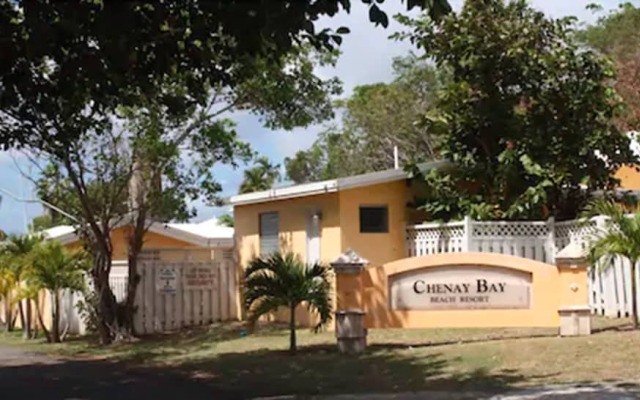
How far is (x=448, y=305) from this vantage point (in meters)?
14.4

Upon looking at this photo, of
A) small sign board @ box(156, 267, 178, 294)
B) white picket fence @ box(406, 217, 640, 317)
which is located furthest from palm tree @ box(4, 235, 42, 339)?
white picket fence @ box(406, 217, 640, 317)

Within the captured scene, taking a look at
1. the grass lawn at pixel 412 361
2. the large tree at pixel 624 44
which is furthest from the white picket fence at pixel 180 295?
the large tree at pixel 624 44

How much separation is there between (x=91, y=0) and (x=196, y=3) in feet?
2.98

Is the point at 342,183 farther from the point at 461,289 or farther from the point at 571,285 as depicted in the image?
the point at 571,285

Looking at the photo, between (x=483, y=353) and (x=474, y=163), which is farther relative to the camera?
(x=474, y=163)

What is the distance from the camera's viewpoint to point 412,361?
12.9 m

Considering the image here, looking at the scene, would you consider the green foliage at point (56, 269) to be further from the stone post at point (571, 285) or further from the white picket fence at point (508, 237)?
the stone post at point (571, 285)

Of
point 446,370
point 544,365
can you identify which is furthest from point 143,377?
point 544,365

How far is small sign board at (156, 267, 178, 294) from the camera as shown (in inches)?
830

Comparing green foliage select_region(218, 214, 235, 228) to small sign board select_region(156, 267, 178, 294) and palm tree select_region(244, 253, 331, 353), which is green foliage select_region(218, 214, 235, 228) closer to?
small sign board select_region(156, 267, 178, 294)

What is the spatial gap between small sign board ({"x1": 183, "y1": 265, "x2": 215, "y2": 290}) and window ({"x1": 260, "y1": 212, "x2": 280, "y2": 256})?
1351 mm

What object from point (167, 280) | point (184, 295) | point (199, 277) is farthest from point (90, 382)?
point (199, 277)

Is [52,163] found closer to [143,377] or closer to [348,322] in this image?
[143,377]

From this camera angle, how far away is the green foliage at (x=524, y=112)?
714 inches
